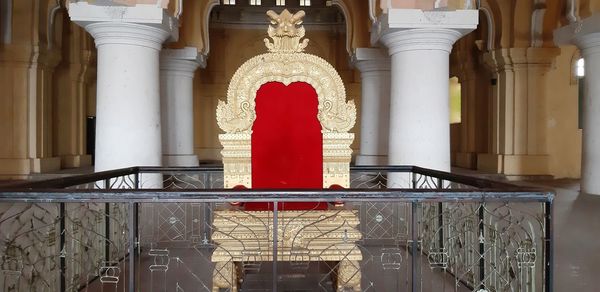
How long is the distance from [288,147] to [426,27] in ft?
13.7

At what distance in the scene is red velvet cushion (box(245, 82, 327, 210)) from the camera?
419 cm

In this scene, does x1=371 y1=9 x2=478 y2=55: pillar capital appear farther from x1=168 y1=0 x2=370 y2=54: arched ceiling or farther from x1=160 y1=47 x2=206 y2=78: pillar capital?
x1=160 y1=47 x2=206 y2=78: pillar capital

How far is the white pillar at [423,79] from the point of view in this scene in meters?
7.42

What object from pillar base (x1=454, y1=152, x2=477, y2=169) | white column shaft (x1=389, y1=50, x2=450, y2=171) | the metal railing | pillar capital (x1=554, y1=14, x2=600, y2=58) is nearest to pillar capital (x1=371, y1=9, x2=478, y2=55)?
white column shaft (x1=389, y1=50, x2=450, y2=171)

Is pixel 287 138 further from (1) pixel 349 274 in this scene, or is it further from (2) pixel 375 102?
(2) pixel 375 102

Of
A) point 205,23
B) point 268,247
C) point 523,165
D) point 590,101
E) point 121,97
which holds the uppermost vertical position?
point 205,23

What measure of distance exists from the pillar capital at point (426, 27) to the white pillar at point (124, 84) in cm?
351

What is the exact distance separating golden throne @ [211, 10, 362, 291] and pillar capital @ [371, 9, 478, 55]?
147 inches

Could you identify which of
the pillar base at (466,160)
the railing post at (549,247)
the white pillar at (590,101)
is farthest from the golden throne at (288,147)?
the pillar base at (466,160)

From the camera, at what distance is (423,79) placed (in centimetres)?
758

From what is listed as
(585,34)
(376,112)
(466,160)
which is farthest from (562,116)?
(376,112)

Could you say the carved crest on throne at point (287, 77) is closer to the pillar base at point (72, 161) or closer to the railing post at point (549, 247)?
the railing post at point (549, 247)

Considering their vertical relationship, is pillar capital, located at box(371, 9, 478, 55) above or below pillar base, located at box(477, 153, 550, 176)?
above

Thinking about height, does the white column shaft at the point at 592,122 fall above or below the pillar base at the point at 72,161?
above
